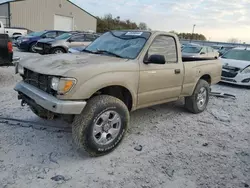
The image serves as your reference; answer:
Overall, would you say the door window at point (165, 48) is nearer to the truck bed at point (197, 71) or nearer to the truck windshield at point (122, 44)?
the truck windshield at point (122, 44)

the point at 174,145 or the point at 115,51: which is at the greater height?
the point at 115,51

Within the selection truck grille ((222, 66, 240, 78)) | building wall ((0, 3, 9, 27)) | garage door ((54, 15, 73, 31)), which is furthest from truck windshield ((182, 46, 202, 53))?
garage door ((54, 15, 73, 31))

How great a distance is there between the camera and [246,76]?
9391 mm

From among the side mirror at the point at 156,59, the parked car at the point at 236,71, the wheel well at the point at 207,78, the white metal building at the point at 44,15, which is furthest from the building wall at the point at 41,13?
the side mirror at the point at 156,59

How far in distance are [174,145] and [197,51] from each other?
36.5ft

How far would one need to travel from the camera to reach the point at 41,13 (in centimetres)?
3428

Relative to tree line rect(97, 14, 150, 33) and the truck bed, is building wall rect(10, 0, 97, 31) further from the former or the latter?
the truck bed

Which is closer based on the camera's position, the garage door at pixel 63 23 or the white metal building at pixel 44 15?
the white metal building at pixel 44 15

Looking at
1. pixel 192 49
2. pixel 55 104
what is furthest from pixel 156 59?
pixel 192 49

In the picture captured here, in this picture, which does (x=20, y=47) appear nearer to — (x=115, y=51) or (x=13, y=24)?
(x=115, y=51)

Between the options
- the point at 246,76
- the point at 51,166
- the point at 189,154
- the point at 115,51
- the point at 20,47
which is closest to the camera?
the point at 51,166

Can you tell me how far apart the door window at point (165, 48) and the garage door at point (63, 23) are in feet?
112

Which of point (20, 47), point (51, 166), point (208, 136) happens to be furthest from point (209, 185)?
point (20, 47)

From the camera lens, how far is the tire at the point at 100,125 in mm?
3309
